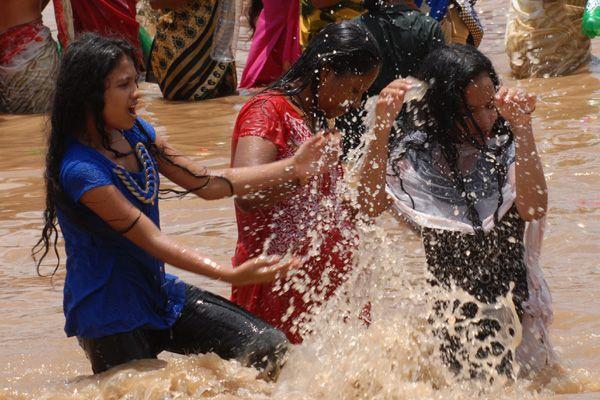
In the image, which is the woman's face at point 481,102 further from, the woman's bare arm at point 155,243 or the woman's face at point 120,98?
the woman's face at point 120,98

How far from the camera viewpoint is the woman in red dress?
12.7ft

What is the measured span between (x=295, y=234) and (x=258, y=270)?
0.60 meters

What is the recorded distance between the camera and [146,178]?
3619mm

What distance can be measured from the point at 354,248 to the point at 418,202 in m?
0.27

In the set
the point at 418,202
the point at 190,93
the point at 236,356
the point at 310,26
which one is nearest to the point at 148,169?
the point at 236,356

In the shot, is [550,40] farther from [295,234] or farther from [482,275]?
[295,234]

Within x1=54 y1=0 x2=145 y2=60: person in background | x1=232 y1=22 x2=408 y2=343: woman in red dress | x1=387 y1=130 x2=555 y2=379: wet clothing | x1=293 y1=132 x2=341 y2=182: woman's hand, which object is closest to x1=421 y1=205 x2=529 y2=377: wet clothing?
x1=387 y1=130 x2=555 y2=379: wet clothing

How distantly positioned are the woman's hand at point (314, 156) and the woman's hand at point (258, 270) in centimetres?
49

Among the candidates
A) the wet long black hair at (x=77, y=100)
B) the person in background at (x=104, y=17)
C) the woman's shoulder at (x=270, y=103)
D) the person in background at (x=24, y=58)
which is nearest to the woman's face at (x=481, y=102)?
the woman's shoulder at (x=270, y=103)

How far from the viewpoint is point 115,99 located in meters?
3.49

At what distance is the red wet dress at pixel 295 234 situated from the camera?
12.9ft

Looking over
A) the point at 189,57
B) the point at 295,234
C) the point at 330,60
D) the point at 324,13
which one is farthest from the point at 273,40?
the point at 295,234

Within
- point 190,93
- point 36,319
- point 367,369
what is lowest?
point 190,93

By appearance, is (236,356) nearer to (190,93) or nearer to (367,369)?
(367,369)
